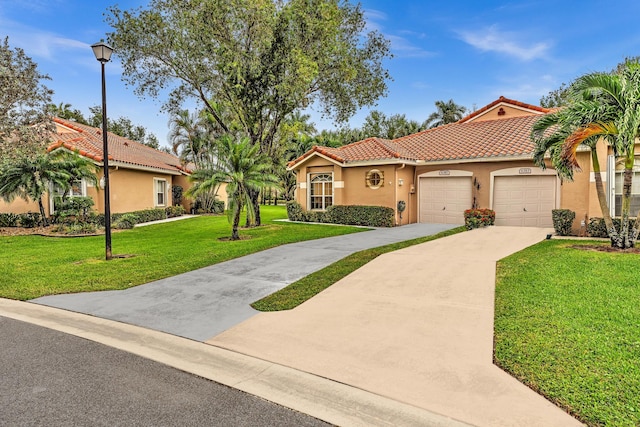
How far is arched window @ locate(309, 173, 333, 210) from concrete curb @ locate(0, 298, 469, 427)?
49.2 feet

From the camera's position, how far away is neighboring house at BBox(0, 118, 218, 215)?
712 inches

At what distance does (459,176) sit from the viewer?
55.7 ft

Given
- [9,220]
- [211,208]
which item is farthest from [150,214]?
[211,208]

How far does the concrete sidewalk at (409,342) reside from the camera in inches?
129

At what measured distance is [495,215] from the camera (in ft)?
51.6

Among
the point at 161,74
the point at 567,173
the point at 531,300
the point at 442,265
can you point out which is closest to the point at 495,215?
the point at 567,173

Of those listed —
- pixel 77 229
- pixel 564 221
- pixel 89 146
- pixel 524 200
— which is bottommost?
pixel 77 229

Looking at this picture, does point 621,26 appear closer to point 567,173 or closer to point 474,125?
point 474,125

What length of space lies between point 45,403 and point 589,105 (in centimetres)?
1162

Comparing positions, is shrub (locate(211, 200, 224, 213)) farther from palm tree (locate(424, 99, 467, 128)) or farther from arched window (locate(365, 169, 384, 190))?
palm tree (locate(424, 99, 467, 128))

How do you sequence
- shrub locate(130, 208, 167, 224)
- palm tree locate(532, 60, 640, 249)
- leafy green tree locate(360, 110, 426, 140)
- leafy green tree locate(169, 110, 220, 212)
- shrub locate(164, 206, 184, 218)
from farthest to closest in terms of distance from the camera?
leafy green tree locate(360, 110, 426, 140), leafy green tree locate(169, 110, 220, 212), shrub locate(164, 206, 184, 218), shrub locate(130, 208, 167, 224), palm tree locate(532, 60, 640, 249)

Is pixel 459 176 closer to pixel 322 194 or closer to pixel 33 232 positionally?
pixel 322 194

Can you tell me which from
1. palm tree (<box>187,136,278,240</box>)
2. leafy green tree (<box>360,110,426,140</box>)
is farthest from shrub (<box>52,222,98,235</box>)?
leafy green tree (<box>360,110,426,140</box>)

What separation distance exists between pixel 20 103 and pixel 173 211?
11.7 meters
